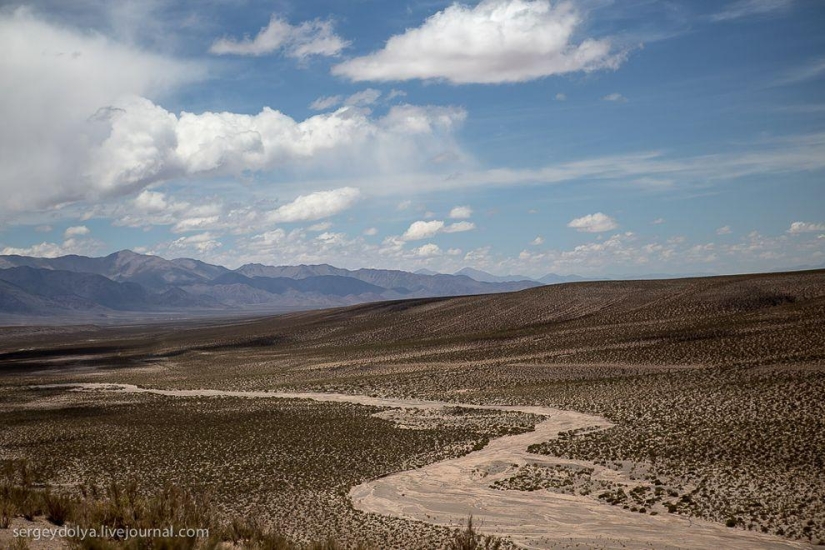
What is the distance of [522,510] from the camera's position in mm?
21984

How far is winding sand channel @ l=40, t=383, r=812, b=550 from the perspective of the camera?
61.4ft

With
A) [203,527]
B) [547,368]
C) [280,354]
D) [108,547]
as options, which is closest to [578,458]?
[203,527]

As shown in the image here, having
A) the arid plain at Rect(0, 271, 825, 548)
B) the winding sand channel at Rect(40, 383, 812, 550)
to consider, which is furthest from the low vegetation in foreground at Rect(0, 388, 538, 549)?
the winding sand channel at Rect(40, 383, 812, 550)

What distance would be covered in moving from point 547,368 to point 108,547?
4746cm

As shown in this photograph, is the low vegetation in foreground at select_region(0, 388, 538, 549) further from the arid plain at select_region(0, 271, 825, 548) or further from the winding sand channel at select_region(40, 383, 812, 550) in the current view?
the winding sand channel at select_region(40, 383, 812, 550)

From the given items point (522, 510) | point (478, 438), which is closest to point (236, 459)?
point (478, 438)

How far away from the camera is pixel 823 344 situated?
47312 millimetres

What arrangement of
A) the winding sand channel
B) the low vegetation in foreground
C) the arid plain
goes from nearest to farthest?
1. the low vegetation in foreground
2. the winding sand channel
3. the arid plain

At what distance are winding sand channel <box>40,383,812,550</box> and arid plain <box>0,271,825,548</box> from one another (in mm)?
105

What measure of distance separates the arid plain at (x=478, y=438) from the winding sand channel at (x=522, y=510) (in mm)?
105

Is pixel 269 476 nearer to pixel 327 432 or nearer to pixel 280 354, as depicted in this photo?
pixel 327 432

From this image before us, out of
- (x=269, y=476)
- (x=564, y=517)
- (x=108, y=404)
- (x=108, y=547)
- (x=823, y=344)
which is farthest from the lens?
(x=108, y=404)

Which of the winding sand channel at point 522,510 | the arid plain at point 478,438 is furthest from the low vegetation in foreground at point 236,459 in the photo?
the winding sand channel at point 522,510

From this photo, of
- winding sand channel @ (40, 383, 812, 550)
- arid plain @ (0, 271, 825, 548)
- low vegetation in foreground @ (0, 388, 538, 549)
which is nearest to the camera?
low vegetation in foreground @ (0, 388, 538, 549)
